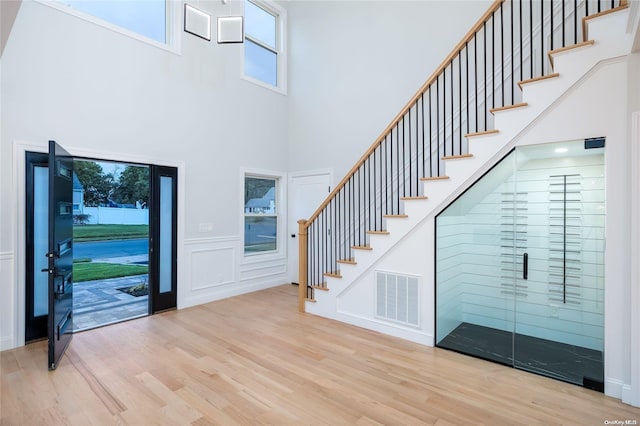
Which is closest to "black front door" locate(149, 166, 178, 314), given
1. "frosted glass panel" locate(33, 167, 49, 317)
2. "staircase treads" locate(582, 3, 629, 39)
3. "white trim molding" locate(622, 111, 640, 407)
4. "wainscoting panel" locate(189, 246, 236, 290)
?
"wainscoting panel" locate(189, 246, 236, 290)

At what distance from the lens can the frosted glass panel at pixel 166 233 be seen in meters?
4.47

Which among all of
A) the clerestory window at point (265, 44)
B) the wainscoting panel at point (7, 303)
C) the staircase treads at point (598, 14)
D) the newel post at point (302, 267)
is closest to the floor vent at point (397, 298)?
the newel post at point (302, 267)

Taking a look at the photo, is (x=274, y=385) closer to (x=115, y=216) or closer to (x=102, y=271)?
(x=102, y=271)

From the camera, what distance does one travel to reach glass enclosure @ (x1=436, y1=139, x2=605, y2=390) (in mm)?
2740

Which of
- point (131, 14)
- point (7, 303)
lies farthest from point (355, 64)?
point (7, 303)

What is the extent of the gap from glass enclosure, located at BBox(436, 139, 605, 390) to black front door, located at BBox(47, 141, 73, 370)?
3796mm

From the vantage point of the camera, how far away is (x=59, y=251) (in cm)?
304

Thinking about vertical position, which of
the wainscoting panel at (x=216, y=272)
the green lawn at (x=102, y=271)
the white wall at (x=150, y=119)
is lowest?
the green lawn at (x=102, y=271)

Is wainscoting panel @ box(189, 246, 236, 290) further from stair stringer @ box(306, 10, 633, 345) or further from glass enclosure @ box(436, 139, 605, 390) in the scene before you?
glass enclosure @ box(436, 139, 605, 390)

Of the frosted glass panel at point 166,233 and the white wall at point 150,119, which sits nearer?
the white wall at point 150,119

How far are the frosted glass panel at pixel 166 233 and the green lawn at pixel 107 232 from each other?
7677 mm

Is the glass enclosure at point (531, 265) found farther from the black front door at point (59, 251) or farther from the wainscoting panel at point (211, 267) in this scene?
the black front door at point (59, 251)

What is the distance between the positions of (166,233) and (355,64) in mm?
4125

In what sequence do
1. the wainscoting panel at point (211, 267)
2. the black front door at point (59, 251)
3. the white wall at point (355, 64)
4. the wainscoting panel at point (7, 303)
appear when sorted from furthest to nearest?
1. the wainscoting panel at point (211, 267)
2. the white wall at point (355, 64)
3. the wainscoting panel at point (7, 303)
4. the black front door at point (59, 251)
